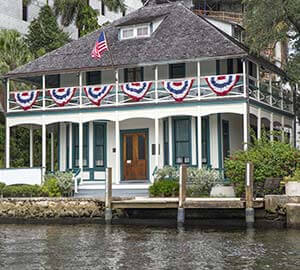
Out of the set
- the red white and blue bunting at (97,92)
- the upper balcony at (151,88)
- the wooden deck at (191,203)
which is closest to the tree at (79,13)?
the upper balcony at (151,88)

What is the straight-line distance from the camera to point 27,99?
1309 inches

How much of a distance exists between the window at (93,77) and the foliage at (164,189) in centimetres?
879

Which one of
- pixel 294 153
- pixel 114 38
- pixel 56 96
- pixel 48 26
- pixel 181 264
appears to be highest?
pixel 48 26

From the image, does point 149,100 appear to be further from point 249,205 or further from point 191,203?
point 249,205

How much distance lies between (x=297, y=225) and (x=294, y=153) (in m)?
4.07

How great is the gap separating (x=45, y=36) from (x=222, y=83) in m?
20.3

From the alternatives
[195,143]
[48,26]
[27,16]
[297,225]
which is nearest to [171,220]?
[297,225]

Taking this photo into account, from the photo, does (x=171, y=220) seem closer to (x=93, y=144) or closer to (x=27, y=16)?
(x=93, y=144)

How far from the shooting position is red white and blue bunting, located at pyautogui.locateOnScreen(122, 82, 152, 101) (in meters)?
30.8

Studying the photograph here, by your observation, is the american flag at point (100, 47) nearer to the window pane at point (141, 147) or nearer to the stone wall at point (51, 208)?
the window pane at point (141, 147)

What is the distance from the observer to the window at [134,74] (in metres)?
33.7

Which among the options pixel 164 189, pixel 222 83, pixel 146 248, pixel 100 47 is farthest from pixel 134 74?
pixel 146 248

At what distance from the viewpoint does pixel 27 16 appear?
173 feet

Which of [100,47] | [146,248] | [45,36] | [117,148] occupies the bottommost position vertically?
[146,248]
